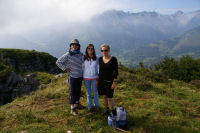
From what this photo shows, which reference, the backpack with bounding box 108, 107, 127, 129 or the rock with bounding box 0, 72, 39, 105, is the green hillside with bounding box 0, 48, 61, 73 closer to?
the rock with bounding box 0, 72, 39, 105

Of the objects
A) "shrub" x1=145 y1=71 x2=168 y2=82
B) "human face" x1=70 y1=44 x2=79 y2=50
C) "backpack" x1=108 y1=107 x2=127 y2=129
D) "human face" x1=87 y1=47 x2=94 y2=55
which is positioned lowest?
"backpack" x1=108 y1=107 x2=127 y2=129

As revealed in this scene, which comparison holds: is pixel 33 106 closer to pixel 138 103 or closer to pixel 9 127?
pixel 9 127

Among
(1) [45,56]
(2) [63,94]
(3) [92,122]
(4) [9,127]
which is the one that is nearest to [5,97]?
(2) [63,94]

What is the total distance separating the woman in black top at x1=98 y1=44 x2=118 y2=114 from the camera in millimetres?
5853

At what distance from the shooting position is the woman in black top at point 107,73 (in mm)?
5853

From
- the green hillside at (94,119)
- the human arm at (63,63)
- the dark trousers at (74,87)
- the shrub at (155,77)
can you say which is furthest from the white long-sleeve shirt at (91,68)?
the shrub at (155,77)

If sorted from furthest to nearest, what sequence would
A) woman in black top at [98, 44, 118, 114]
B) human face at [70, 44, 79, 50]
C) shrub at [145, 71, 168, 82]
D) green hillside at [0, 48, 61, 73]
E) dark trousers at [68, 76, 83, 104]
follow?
1. green hillside at [0, 48, 61, 73]
2. shrub at [145, 71, 168, 82]
3. dark trousers at [68, 76, 83, 104]
4. human face at [70, 44, 79, 50]
5. woman in black top at [98, 44, 118, 114]

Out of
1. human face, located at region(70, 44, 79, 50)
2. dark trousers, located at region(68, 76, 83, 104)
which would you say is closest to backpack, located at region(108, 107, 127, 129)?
dark trousers, located at region(68, 76, 83, 104)

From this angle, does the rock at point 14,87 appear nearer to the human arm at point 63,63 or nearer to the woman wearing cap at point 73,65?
the woman wearing cap at point 73,65

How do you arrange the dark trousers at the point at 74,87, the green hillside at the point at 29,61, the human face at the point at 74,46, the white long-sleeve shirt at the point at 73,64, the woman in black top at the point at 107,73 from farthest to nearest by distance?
the green hillside at the point at 29,61 → the dark trousers at the point at 74,87 → the white long-sleeve shirt at the point at 73,64 → the human face at the point at 74,46 → the woman in black top at the point at 107,73

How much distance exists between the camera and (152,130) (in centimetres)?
547

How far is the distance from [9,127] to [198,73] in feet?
140

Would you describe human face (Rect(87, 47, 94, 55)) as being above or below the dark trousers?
above

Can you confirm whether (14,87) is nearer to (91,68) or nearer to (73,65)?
(73,65)
